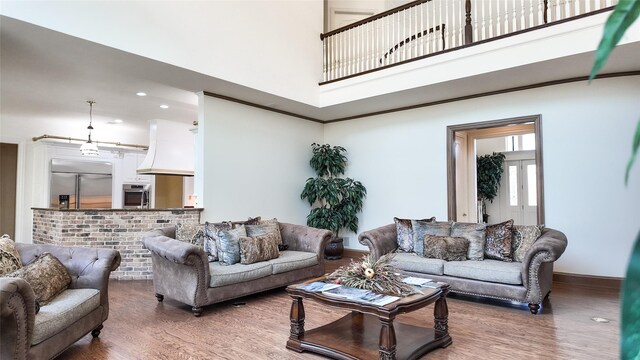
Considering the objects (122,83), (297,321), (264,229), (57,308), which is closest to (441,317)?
(297,321)

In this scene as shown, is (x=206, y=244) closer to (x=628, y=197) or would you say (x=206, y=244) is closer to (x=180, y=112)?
(x=180, y=112)

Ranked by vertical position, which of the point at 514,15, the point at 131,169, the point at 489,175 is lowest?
the point at 489,175

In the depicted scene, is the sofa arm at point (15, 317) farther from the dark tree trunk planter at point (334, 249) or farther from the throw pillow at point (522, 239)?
the dark tree trunk planter at point (334, 249)

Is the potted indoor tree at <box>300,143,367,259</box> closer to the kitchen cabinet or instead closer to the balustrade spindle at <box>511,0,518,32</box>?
the balustrade spindle at <box>511,0,518,32</box>

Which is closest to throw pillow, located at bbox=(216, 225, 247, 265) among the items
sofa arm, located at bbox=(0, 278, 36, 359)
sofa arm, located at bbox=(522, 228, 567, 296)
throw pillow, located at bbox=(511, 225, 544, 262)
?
sofa arm, located at bbox=(0, 278, 36, 359)

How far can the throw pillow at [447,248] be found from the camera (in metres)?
4.52

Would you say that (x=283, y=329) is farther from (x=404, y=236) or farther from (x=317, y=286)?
(x=404, y=236)

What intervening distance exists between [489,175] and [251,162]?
639cm

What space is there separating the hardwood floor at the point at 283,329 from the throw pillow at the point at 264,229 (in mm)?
794

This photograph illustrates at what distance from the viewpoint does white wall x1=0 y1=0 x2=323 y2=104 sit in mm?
3938

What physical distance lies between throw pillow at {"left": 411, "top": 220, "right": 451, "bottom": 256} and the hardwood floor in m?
0.75

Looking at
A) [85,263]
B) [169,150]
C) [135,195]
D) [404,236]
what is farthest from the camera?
[135,195]

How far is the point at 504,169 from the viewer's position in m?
9.84

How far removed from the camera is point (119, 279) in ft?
17.6
